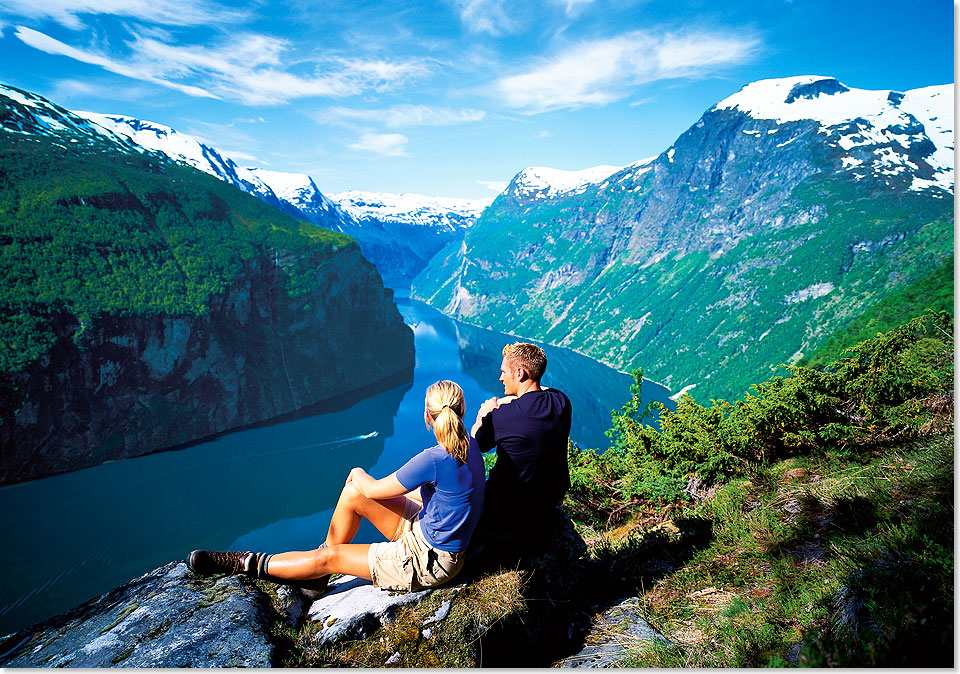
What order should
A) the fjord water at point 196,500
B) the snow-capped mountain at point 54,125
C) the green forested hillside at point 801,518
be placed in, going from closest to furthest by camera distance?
the green forested hillside at point 801,518
the fjord water at point 196,500
the snow-capped mountain at point 54,125

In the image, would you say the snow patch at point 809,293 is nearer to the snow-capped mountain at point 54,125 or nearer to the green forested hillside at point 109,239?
the green forested hillside at point 109,239

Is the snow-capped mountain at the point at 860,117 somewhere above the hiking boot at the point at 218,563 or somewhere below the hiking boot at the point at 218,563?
above

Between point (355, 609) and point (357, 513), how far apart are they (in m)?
0.64

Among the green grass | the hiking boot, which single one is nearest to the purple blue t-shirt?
the green grass

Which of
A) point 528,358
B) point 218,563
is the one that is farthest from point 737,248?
point 218,563

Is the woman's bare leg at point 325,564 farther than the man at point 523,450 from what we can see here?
Yes

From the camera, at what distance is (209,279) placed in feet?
223

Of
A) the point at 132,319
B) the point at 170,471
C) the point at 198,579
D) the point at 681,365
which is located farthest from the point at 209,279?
the point at 681,365

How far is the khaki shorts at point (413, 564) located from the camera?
10.7 feet

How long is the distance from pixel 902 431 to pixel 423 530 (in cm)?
490

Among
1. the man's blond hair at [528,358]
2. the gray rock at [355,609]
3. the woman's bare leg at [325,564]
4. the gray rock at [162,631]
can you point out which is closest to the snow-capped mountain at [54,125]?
the gray rock at [162,631]

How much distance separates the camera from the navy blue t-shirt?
3.34 metres

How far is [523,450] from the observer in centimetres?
334

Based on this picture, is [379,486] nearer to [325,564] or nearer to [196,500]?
[325,564]
